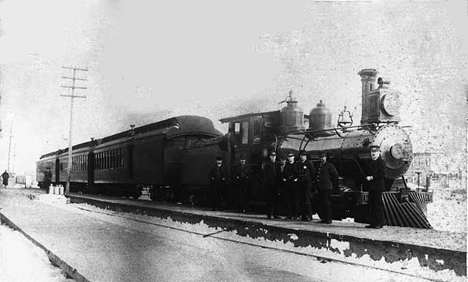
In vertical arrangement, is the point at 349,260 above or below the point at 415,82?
below

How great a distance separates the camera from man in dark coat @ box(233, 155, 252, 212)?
11.8 metres

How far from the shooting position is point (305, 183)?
380 inches

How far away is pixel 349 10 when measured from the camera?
28.3 feet

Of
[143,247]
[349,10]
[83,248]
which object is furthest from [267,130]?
[83,248]

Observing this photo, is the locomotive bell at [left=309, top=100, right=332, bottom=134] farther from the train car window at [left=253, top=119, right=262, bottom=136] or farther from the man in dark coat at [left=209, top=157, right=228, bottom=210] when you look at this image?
the man in dark coat at [left=209, top=157, right=228, bottom=210]

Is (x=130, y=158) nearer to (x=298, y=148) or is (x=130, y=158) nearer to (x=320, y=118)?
(x=298, y=148)

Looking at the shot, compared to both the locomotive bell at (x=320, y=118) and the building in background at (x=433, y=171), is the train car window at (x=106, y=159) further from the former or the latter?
the building in background at (x=433, y=171)

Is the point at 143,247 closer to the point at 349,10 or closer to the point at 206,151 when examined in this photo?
the point at 349,10

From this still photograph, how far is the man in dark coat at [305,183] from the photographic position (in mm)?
9656

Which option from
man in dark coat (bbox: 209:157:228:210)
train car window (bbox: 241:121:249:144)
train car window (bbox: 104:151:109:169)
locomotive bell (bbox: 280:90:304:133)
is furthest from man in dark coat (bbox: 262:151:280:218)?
train car window (bbox: 104:151:109:169)

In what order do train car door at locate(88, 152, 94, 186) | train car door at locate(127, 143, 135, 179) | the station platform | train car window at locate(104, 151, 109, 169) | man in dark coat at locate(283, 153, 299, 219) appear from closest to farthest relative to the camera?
1. the station platform
2. man in dark coat at locate(283, 153, 299, 219)
3. train car door at locate(127, 143, 135, 179)
4. train car window at locate(104, 151, 109, 169)
5. train car door at locate(88, 152, 94, 186)

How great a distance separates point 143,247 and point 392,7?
563cm

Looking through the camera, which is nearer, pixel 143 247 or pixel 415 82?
pixel 143 247

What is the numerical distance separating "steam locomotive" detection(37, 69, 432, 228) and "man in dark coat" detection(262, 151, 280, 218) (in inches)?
12.5
